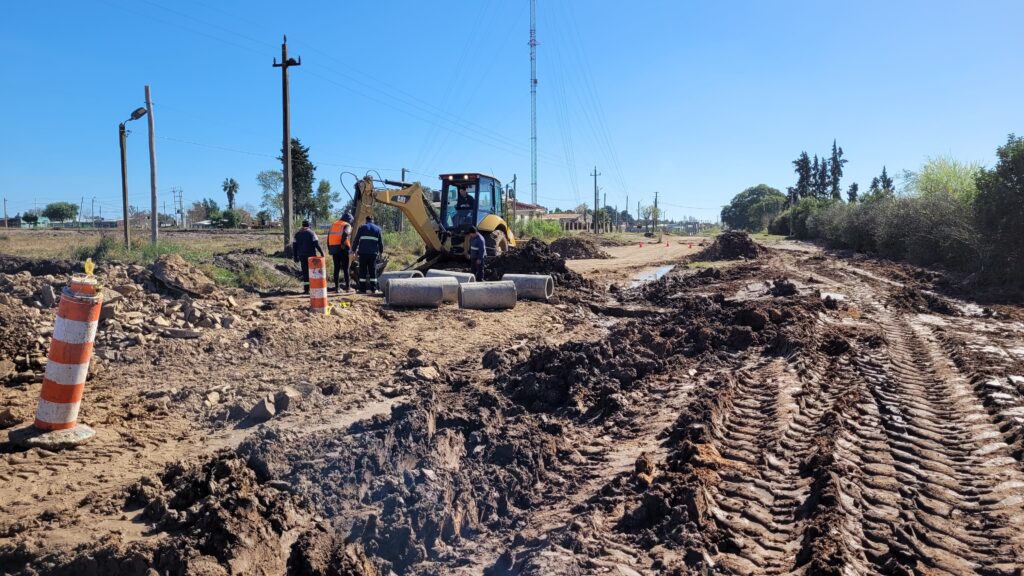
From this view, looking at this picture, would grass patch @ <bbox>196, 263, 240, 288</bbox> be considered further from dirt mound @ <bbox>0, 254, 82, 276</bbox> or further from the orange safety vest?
dirt mound @ <bbox>0, 254, 82, 276</bbox>

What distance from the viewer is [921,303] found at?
13539mm

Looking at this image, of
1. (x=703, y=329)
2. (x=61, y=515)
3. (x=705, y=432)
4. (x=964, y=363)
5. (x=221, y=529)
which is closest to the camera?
(x=221, y=529)

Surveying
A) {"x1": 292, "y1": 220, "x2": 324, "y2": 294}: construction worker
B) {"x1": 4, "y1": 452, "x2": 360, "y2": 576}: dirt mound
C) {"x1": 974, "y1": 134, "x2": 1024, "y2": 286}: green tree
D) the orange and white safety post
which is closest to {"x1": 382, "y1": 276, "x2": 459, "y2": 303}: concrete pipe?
the orange and white safety post

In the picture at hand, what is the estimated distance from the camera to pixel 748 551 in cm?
362

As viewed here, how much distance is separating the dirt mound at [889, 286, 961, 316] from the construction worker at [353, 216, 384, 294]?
10655 millimetres

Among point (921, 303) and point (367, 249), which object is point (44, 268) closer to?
point (367, 249)

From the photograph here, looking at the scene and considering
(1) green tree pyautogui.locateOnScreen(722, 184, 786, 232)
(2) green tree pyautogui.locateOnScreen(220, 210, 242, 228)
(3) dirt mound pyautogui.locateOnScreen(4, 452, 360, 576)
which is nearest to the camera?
(3) dirt mound pyautogui.locateOnScreen(4, 452, 360, 576)

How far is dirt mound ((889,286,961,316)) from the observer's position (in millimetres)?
12883

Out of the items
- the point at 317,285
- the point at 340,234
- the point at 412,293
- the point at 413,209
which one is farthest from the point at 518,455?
the point at 413,209

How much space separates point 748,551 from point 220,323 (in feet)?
25.8

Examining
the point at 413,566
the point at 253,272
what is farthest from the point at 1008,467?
the point at 253,272

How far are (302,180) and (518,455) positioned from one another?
168 feet

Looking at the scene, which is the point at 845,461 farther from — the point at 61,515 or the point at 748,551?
the point at 61,515

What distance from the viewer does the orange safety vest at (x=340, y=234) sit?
574 inches
